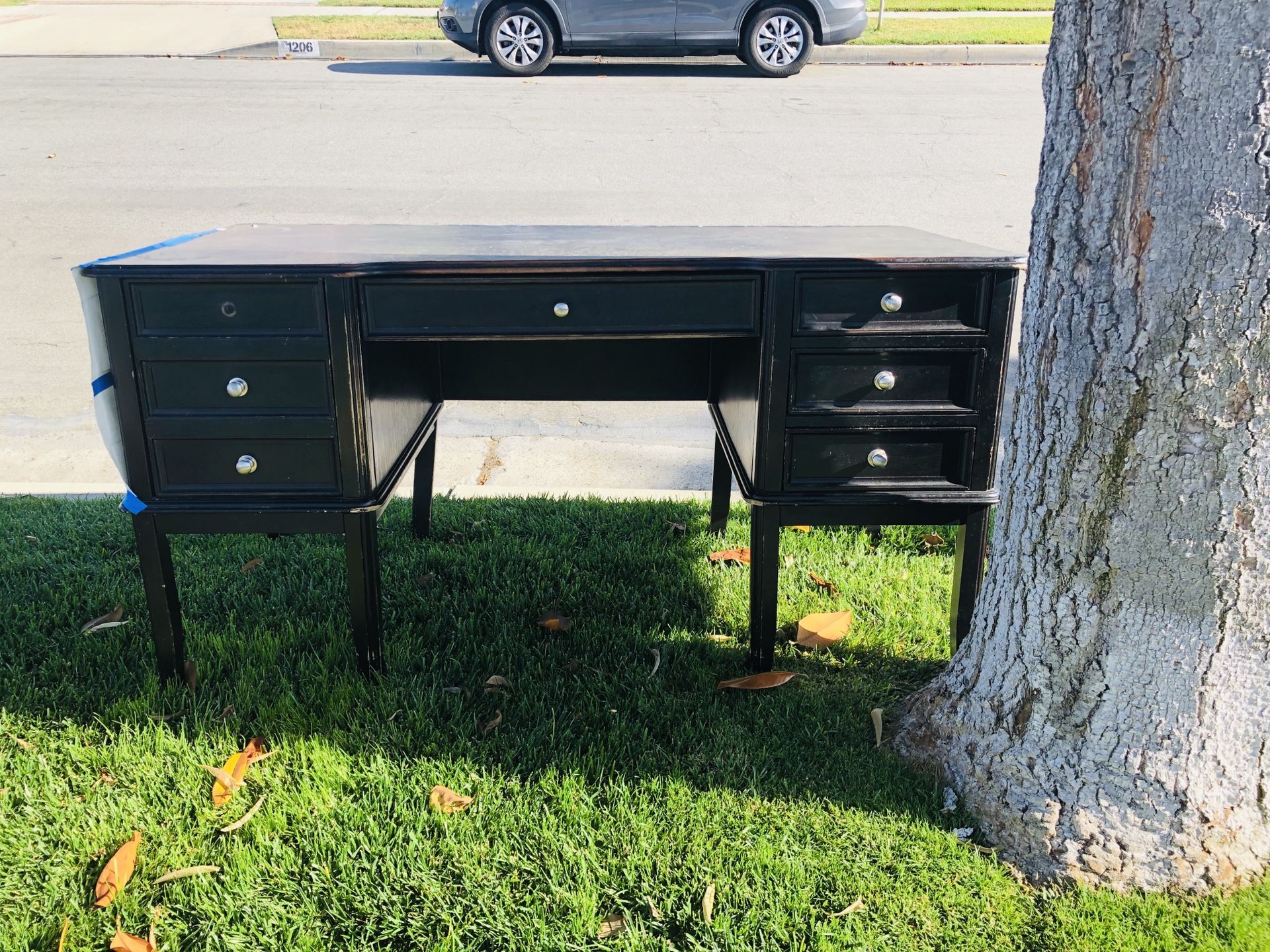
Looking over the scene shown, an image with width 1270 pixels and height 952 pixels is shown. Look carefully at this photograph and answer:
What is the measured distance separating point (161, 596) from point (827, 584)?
5.90ft

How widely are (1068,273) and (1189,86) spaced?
1.13 feet

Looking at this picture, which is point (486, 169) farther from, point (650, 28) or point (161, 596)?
point (161, 596)

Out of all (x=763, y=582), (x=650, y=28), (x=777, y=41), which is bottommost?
(x=763, y=582)

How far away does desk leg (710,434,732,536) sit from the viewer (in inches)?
129

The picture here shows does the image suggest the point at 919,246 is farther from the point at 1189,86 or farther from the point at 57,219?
the point at 57,219

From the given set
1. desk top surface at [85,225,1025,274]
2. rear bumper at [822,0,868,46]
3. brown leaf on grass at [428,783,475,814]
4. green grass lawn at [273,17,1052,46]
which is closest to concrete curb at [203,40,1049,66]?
green grass lawn at [273,17,1052,46]

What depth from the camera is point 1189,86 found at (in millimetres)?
1595

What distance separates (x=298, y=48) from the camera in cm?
1273

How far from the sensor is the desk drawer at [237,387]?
2.27 m

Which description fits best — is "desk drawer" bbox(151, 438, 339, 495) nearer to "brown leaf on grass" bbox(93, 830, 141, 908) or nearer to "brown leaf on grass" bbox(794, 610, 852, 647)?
"brown leaf on grass" bbox(93, 830, 141, 908)

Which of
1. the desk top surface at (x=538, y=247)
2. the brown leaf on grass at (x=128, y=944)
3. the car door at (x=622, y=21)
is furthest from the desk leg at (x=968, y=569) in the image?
the car door at (x=622, y=21)

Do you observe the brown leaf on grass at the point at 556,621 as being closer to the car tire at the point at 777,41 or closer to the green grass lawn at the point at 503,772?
the green grass lawn at the point at 503,772

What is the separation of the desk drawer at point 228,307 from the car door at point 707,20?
9.00 m

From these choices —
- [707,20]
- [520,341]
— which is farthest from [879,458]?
[707,20]
